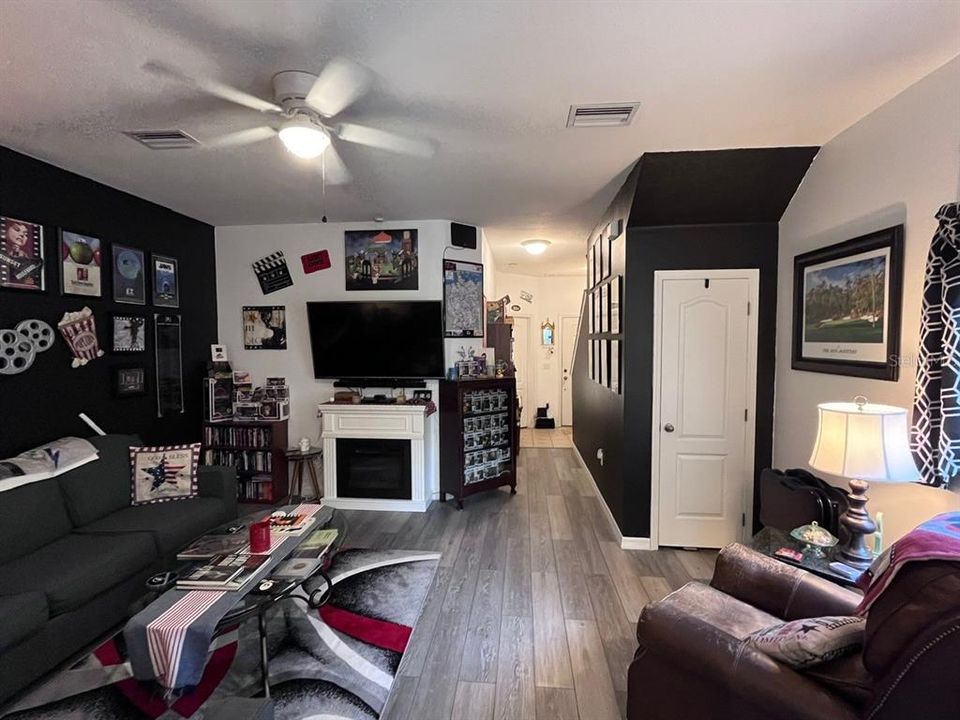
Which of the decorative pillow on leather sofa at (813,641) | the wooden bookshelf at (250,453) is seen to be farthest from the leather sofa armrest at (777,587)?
the wooden bookshelf at (250,453)

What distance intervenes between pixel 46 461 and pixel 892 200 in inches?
189

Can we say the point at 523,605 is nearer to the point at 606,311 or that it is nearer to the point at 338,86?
the point at 606,311

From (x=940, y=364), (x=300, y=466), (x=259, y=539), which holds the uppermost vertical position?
(x=940, y=364)

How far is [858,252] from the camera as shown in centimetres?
235

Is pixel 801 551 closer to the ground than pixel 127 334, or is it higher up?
closer to the ground

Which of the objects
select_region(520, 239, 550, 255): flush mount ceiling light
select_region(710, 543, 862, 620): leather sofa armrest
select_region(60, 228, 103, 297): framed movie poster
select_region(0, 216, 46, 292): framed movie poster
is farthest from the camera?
select_region(520, 239, 550, 255): flush mount ceiling light

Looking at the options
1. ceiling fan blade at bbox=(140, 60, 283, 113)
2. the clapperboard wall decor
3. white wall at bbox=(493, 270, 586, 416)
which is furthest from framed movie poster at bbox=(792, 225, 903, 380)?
white wall at bbox=(493, 270, 586, 416)

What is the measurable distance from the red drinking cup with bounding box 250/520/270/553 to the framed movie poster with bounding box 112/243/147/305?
241 cm

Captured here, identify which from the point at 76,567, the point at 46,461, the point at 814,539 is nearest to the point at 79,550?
the point at 76,567

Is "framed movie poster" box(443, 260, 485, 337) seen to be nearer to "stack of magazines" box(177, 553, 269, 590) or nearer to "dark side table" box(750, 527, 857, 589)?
"stack of magazines" box(177, 553, 269, 590)

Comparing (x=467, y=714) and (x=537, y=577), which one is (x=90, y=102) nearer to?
(x=467, y=714)

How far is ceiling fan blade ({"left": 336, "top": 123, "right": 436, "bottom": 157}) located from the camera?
94.8 inches

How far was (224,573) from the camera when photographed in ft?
6.72

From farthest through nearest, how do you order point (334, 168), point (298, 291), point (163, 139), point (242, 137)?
point (298, 291) → point (334, 168) → point (163, 139) → point (242, 137)
